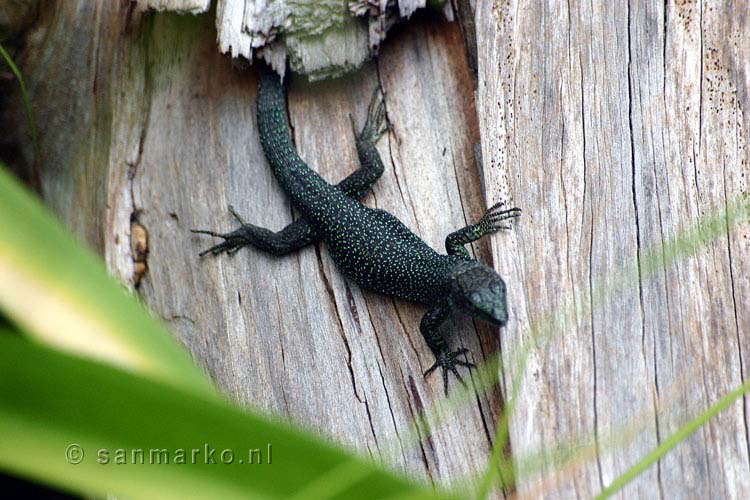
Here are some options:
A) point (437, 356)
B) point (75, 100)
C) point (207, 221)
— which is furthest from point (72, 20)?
point (437, 356)

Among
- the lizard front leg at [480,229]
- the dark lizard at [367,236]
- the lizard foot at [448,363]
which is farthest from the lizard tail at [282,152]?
the lizard foot at [448,363]

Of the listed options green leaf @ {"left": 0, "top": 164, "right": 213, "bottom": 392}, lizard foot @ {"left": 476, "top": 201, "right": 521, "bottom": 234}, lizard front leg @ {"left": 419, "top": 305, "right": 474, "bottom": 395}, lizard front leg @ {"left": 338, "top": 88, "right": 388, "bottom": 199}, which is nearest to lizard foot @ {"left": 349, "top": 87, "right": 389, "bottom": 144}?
lizard front leg @ {"left": 338, "top": 88, "right": 388, "bottom": 199}

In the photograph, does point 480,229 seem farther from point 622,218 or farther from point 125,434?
point 125,434

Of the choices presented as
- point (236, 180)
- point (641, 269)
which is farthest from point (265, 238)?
point (641, 269)

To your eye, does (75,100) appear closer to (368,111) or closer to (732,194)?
(368,111)

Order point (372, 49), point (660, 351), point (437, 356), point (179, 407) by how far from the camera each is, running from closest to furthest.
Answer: point (179, 407) → point (660, 351) → point (437, 356) → point (372, 49)
